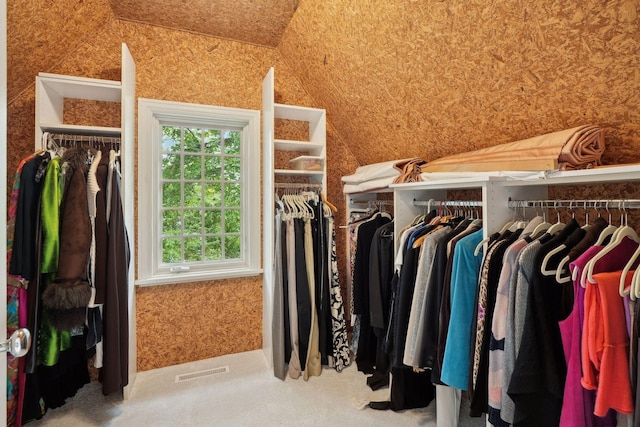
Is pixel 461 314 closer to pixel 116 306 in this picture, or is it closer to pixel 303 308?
pixel 303 308

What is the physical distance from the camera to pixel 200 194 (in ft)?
8.85

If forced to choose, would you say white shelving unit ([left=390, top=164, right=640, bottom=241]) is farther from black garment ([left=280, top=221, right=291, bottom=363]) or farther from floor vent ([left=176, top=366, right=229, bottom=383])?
floor vent ([left=176, top=366, right=229, bottom=383])

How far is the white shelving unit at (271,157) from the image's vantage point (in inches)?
94.3

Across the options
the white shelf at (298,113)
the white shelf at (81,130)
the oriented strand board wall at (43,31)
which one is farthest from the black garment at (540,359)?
the oriented strand board wall at (43,31)

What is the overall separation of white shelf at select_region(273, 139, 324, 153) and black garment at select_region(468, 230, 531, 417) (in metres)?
1.64

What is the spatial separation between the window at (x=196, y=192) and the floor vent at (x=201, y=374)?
70cm

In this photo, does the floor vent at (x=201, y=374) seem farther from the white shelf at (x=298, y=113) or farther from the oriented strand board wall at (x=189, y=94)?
the white shelf at (x=298, y=113)

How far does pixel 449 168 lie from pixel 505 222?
16.8 inches

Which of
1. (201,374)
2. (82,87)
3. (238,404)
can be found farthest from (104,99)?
(238,404)

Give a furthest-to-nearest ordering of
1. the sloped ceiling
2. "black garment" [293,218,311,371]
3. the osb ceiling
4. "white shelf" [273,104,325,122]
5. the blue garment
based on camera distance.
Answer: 1. "white shelf" [273,104,325,122]
2. "black garment" [293,218,311,371]
3. the osb ceiling
4. the blue garment
5. the sloped ceiling

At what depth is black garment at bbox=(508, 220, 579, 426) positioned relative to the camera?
3.65 feet

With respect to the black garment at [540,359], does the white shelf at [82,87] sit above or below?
above

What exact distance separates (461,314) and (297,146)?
1774 millimetres

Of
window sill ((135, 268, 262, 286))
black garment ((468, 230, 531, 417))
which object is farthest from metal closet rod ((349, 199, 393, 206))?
black garment ((468, 230, 531, 417))
